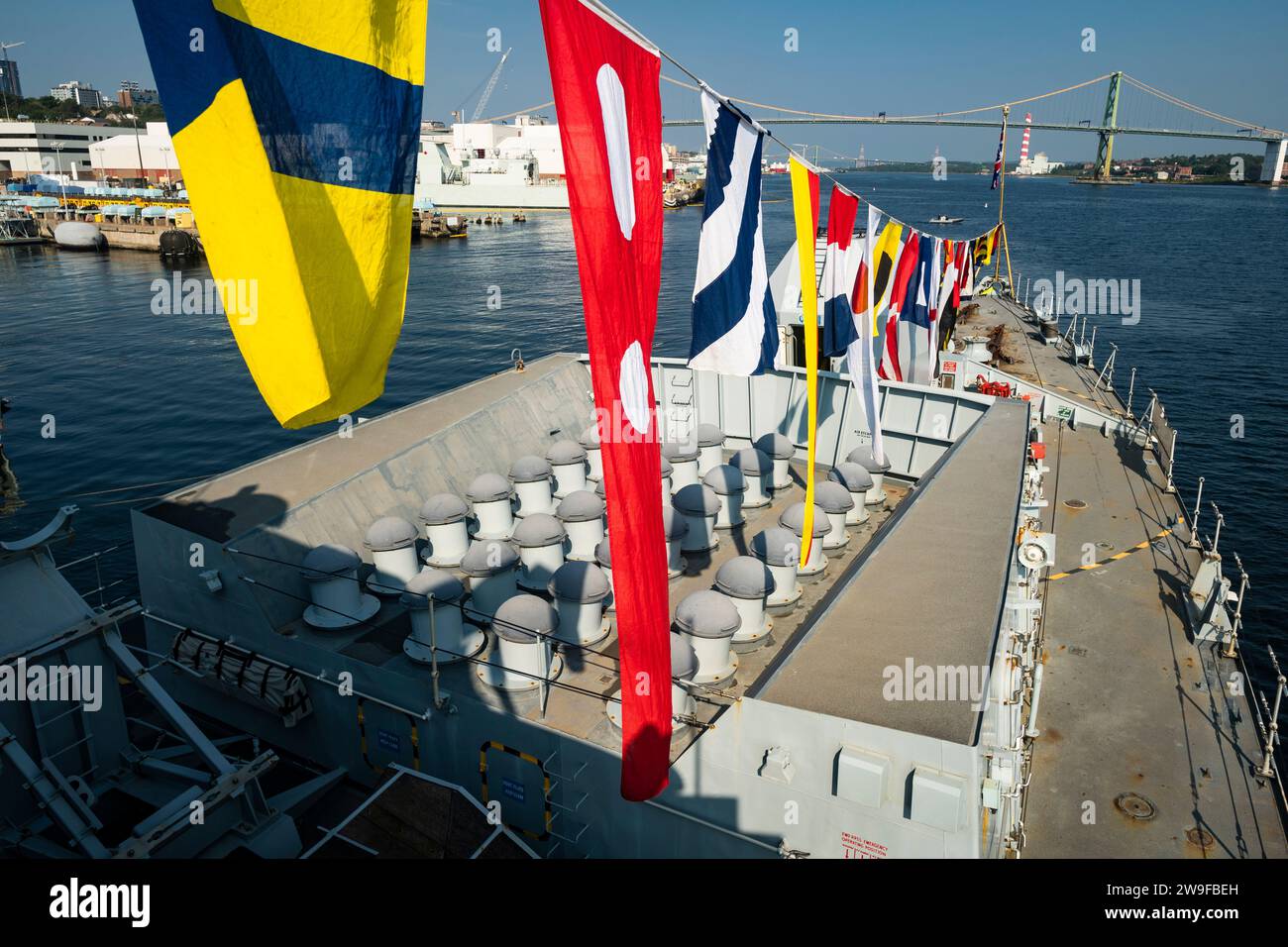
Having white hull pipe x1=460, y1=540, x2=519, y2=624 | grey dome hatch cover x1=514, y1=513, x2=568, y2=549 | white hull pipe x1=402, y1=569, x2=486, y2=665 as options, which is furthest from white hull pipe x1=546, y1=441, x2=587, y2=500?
white hull pipe x1=402, y1=569, x2=486, y2=665

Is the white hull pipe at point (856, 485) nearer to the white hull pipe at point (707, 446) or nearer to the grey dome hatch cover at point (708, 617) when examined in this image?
the white hull pipe at point (707, 446)

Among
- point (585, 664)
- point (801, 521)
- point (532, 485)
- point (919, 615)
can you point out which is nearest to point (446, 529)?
point (532, 485)

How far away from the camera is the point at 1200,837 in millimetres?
8898

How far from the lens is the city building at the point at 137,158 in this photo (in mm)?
118812

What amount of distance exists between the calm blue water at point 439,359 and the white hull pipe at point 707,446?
486 inches

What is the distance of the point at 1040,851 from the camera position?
8.77 m

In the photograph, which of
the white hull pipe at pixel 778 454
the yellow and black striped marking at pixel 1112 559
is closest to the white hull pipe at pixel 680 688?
the white hull pipe at pixel 778 454

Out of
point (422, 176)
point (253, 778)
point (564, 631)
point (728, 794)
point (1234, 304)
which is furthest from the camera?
point (422, 176)

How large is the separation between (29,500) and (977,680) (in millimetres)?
27807

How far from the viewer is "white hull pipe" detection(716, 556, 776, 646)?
11.2m

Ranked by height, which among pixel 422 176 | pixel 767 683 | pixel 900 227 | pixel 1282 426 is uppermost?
pixel 422 176

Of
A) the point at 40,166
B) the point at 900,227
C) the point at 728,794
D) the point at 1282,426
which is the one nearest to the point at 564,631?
the point at 728,794

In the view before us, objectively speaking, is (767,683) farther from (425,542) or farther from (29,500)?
(29,500)

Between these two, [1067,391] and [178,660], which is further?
[1067,391]
